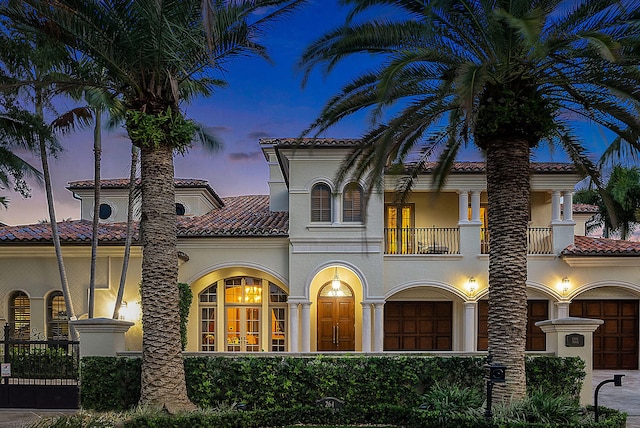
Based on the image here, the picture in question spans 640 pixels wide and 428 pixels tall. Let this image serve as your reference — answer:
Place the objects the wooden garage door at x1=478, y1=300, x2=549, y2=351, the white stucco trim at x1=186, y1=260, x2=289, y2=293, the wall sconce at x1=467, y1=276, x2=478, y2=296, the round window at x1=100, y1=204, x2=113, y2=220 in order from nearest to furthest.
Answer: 1. the wall sconce at x1=467, y1=276, x2=478, y2=296
2. the white stucco trim at x1=186, y1=260, x2=289, y2=293
3. the wooden garage door at x1=478, y1=300, x2=549, y2=351
4. the round window at x1=100, y1=204, x2=113, y2=220

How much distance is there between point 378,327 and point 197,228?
7.33 metres

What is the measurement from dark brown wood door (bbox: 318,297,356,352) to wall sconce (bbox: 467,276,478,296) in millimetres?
4246

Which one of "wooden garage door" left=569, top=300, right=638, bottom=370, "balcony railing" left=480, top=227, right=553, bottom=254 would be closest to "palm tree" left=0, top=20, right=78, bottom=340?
"balcony railing" left=480, top=227, right=553, bottom=254

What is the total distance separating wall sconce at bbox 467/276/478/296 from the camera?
836 inches

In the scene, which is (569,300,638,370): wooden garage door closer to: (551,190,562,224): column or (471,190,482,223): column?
(551,190,562,224): column

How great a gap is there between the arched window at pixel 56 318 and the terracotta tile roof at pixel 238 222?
4.51 metres

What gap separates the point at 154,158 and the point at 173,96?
120 cm

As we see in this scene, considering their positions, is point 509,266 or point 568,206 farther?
point 568,206

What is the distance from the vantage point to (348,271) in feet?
71.9

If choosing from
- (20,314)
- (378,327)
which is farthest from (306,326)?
(20,314)

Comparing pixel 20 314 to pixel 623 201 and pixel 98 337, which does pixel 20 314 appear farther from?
pixel 623 201

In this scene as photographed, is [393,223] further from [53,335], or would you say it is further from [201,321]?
[53,335]

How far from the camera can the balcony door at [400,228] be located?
22.2 meters

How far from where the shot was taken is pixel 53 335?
20.1 meters
